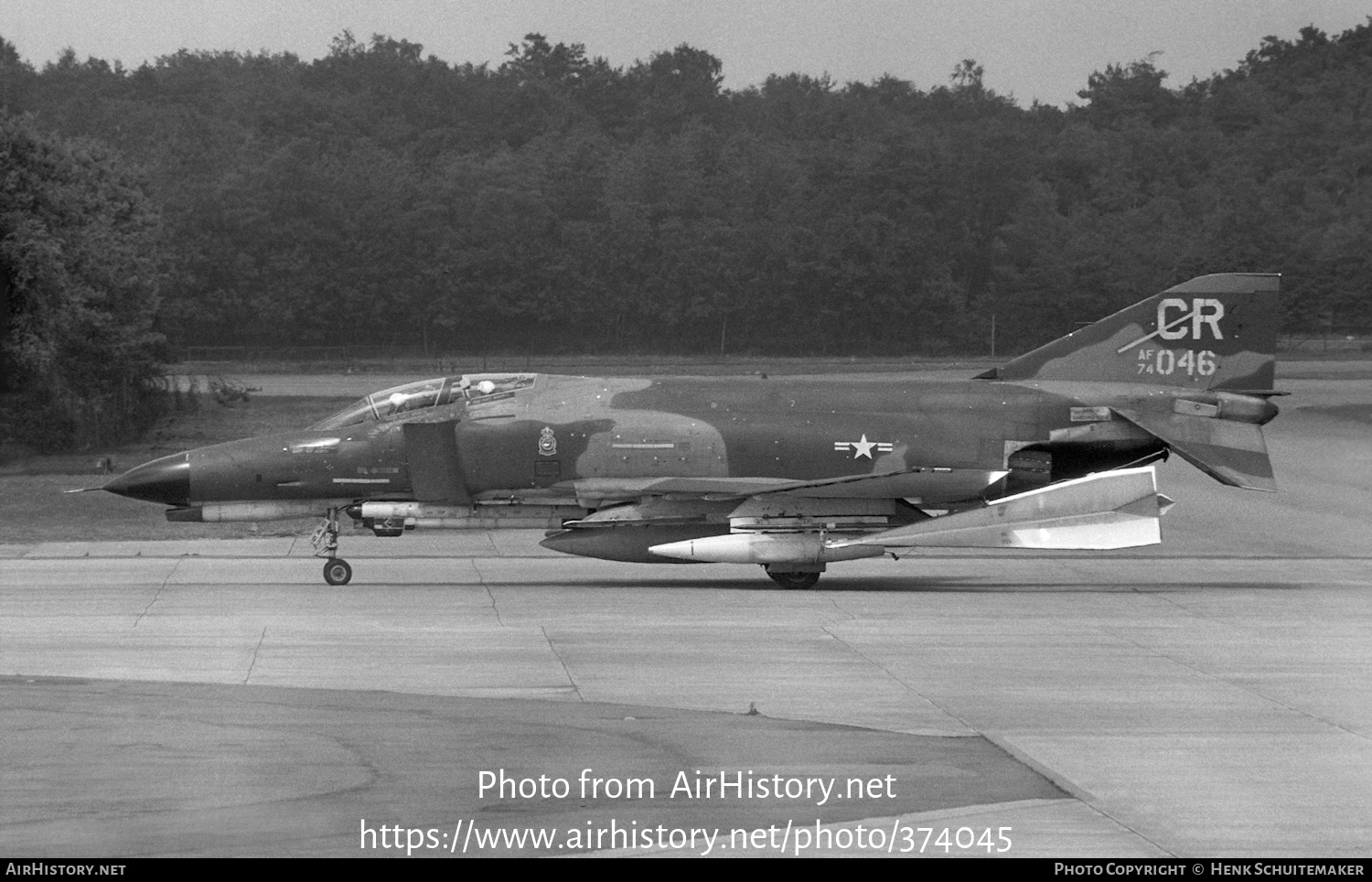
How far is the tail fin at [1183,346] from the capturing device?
2172 centimetres

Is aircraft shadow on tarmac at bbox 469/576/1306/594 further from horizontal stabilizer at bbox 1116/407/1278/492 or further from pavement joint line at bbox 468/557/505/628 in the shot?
horizontal stabilizer at bbox 1116/407/1278/492

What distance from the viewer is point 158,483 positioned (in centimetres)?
1983

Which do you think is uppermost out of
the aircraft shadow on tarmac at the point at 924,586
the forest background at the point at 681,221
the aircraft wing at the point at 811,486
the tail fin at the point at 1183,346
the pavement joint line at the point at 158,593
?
the forest background at the point at 681,221

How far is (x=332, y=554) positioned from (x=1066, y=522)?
356 inches

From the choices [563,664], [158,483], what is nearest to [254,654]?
[563,664]

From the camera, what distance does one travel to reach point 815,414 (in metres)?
20.8

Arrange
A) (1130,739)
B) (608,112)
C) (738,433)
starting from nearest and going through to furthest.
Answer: (1130,739), (738,433), (608,112)

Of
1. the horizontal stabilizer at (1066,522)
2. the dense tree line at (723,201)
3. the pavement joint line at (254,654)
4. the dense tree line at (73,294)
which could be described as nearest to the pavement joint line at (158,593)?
the pavement joint line at (254,654)

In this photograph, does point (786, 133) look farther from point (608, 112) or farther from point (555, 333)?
point (608, 112)

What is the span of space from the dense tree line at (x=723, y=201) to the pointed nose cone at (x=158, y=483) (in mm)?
19935

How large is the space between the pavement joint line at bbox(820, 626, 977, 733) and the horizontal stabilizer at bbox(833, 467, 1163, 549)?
3.68m

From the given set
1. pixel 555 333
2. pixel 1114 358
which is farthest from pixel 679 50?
pixel 1114 358

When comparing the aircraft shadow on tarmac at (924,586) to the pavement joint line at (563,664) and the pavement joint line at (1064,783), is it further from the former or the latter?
the pavement joint line at (1064,783)

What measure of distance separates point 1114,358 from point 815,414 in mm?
4291
